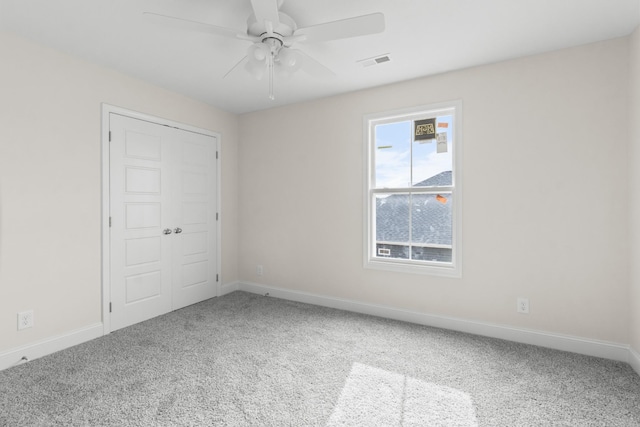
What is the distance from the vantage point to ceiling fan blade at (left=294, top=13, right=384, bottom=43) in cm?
170

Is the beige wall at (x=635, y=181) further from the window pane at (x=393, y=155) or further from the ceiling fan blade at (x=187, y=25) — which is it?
the ceiling fan blade at (x=187, y=25)

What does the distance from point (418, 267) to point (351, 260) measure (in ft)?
2.51

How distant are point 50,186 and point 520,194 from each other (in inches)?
159

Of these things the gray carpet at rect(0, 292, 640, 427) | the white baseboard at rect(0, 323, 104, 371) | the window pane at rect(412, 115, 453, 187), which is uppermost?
the window pane at rect(412, 115, 453, 187)

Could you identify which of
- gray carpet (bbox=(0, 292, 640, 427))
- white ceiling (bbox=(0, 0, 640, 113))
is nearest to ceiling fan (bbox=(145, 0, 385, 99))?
white ceiling (bbox=(0, 0, 640, 113))

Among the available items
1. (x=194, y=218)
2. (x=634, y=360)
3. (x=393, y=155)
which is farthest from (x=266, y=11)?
(x=634, y=360)

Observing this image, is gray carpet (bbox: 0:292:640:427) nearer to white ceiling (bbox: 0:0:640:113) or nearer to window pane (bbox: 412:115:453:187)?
window pane (bbox: 412:115:453:187)

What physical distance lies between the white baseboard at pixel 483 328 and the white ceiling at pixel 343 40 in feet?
7.95

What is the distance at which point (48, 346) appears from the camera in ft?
8.41

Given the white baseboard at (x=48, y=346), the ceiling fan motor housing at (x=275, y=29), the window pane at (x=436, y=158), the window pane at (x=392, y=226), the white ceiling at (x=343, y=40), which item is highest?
the white ceiling at (x=343, y=40)

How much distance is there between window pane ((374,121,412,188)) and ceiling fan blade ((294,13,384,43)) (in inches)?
65.6

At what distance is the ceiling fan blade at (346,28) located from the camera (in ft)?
5.57

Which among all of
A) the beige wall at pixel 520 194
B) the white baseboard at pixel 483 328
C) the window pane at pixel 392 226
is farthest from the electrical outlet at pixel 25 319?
the window pane at pixel 392 226

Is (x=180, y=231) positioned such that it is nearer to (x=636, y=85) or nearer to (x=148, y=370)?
(x=148, y=370)
